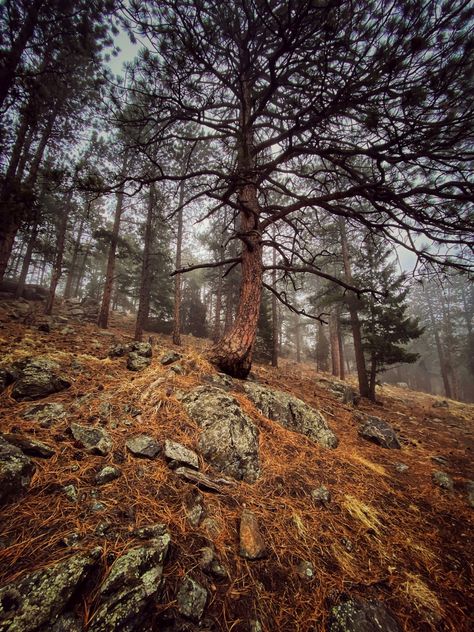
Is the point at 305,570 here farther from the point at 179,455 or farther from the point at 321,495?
the point at 179,455

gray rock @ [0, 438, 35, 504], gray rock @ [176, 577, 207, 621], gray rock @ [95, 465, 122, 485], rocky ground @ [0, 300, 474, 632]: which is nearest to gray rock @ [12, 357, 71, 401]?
rocky ground @ [0, 300, 474, 632]

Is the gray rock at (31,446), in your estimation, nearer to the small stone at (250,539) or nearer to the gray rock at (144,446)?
the gray rock at (144,446)

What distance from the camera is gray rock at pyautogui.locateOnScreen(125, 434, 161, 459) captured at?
2371 mm

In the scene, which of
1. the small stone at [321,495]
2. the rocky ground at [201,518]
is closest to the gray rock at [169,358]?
the rocky ground at [201,518]

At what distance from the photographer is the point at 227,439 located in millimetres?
2766

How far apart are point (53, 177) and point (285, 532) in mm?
5033

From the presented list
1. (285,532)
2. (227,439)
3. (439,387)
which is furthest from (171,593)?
(439,387)

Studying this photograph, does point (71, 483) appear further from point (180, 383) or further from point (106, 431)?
point (180, 383)

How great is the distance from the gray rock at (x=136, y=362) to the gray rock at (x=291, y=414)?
1690 mm

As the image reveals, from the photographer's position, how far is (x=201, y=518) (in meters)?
1.94

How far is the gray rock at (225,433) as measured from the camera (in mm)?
2600

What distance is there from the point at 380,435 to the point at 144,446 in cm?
413

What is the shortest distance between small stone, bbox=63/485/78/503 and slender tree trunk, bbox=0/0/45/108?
6.82 meters

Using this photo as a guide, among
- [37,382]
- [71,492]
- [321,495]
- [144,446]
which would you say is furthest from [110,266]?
[321,495]
